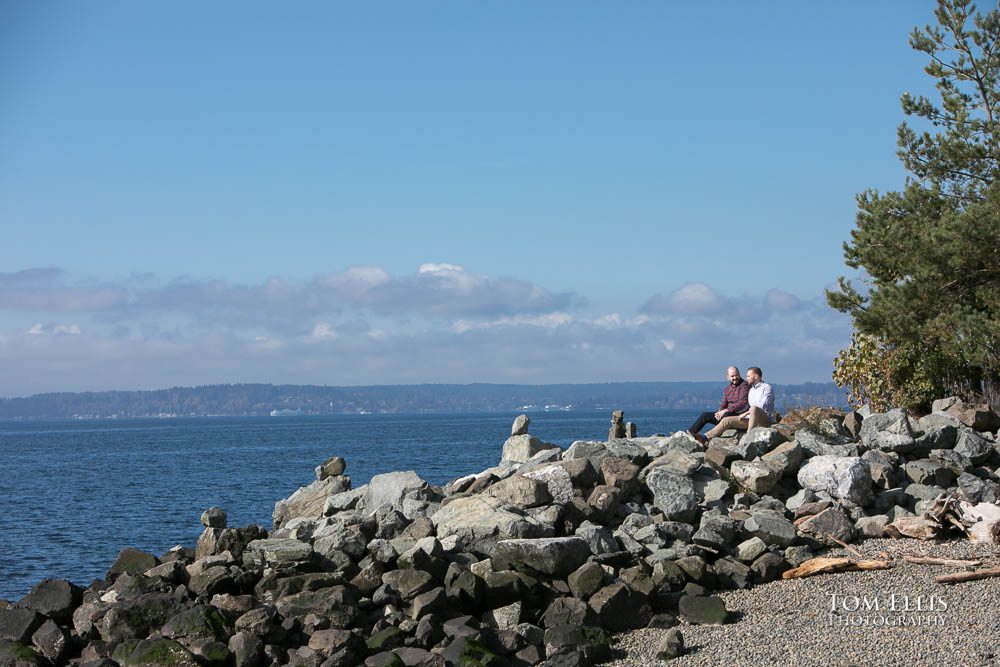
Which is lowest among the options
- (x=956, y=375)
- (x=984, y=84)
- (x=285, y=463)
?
(x=285, y=463)

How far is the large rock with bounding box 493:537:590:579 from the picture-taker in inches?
515

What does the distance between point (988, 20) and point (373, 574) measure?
17.1 m

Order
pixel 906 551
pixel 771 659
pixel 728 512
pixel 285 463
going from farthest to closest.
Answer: pixel 285 463, pixel 728 512, pixel 906 551, pixel 771 659

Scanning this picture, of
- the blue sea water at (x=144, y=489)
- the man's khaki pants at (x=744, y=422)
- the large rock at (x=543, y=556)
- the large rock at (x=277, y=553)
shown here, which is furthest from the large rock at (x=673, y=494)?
the blue sea water at (x=144, y=489)

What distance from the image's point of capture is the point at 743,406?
20.3 meters

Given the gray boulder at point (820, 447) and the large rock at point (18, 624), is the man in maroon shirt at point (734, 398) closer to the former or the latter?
the gray boulder at point (820, 447)

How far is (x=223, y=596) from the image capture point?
12875mm

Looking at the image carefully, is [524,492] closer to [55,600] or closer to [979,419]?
[55,600]

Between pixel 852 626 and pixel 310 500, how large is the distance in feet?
37.5

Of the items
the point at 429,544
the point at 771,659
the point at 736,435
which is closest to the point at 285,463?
the point at 736,435

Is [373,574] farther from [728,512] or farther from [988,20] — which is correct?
[988,20]

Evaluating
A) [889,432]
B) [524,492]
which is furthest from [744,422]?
[524,492]

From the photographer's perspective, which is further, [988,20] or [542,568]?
[988,20]

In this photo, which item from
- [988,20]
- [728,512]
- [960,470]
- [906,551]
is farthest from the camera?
[988,20]
